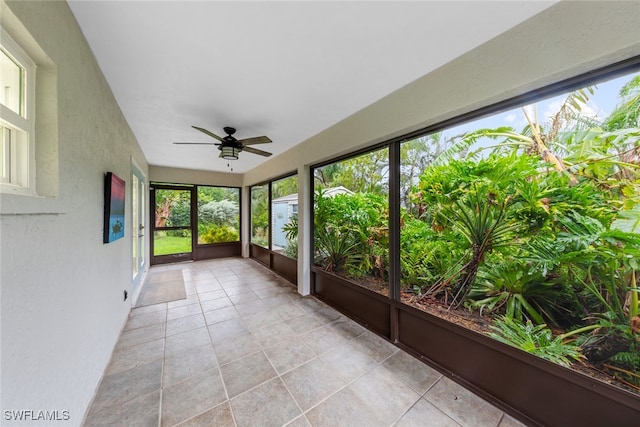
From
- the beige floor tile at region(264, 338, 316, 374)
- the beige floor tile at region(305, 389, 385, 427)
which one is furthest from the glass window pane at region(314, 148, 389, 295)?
the beige floor tile at region(305, 389, 385, 427)

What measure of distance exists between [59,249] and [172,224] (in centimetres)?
500

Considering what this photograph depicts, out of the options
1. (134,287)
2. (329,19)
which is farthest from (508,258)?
(134,287)

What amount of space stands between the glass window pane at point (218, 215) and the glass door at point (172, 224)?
261 mm

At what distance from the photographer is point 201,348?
2238mm

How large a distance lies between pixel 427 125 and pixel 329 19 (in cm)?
120

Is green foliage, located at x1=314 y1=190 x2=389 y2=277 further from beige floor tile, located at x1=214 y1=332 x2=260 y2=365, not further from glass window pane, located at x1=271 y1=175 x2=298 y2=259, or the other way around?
beige floor tile, located at x1=214 y1=332 x2=260 y2=365

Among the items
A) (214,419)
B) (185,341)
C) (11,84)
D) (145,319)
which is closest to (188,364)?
(185,341)

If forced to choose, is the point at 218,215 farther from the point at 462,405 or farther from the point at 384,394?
the point at 462,405

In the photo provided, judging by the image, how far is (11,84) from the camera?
38.0 inches

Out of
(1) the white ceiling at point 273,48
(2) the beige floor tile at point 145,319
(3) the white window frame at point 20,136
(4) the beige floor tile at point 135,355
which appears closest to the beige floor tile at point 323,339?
(4) the beige floor tile at point 135,355

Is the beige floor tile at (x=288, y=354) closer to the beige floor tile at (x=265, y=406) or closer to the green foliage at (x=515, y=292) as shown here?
the beige floor tile at (x=265, y=406)

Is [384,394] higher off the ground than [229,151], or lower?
lower

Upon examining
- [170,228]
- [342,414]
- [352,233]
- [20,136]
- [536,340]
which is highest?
[20,136]

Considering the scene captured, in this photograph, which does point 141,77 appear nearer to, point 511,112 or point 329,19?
point 329,19
